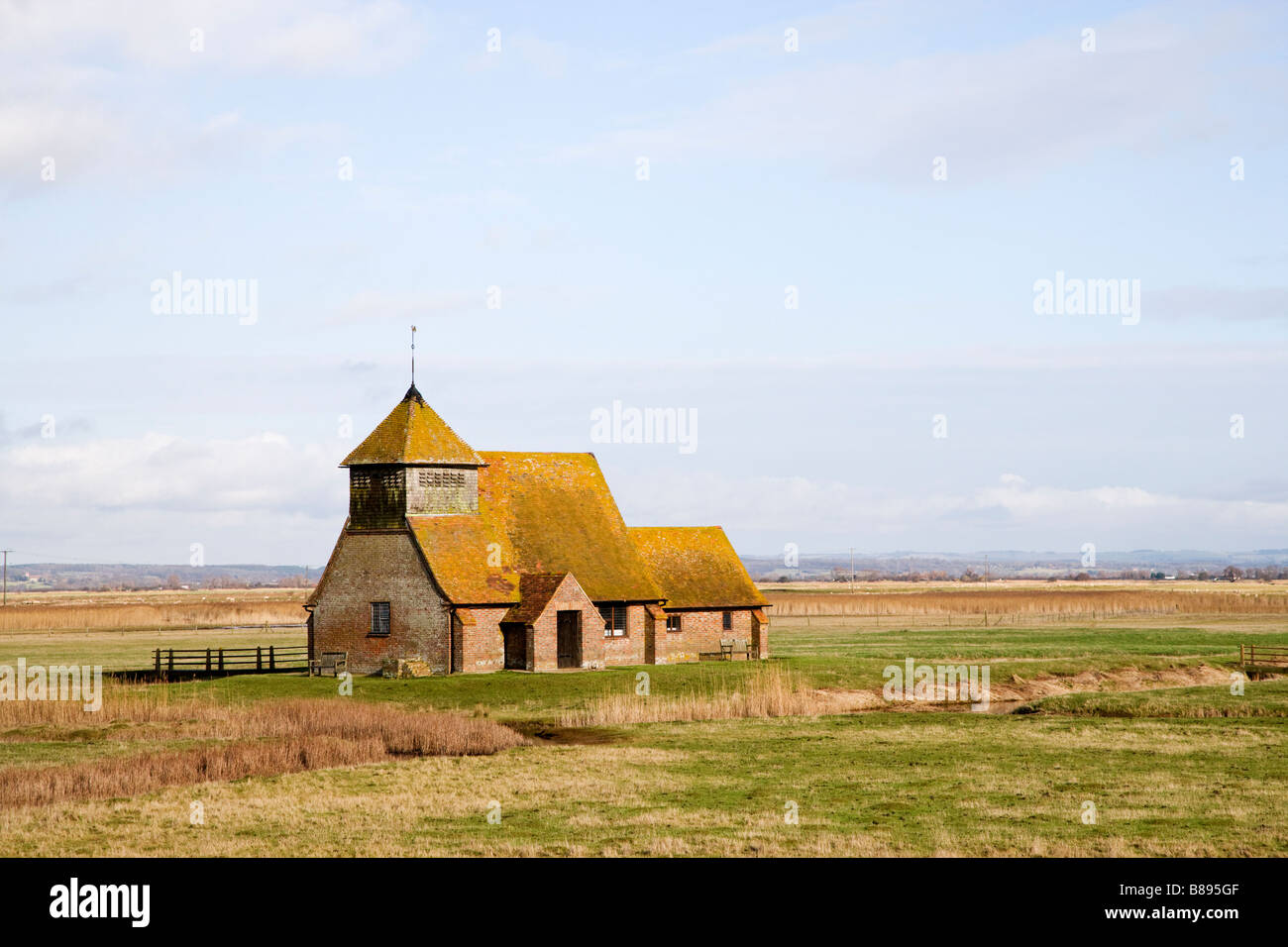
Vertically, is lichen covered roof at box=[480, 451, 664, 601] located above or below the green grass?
above

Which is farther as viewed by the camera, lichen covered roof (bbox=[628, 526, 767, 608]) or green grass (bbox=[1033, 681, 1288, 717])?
lichen covered roof (bbox=[628, 526, 767, 608])

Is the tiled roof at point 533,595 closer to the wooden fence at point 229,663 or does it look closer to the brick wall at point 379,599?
the brick wall at point 379,599

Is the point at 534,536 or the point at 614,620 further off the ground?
the point at 534,536

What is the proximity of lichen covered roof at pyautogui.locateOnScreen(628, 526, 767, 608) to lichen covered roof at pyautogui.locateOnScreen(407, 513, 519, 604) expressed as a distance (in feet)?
26.7

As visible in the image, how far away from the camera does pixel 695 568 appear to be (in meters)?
61.8

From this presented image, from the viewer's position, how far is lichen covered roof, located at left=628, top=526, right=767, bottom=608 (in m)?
59.8

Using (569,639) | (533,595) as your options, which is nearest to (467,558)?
(533,595)

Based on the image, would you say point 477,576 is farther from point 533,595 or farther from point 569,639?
point 569,639

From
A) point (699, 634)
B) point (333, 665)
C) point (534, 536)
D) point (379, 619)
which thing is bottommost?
point (333, 665)

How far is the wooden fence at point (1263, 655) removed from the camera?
5434cm

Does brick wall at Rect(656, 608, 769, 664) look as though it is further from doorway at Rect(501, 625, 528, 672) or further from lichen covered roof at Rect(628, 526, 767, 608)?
doorway at Rect(501, 625, 528, 672)

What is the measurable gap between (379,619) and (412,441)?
7111 mm

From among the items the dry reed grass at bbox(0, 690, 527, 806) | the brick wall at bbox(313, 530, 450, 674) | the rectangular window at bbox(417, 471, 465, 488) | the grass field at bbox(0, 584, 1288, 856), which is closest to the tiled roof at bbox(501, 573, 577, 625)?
the brick wall at bbox(313, 530, 450, 674)
